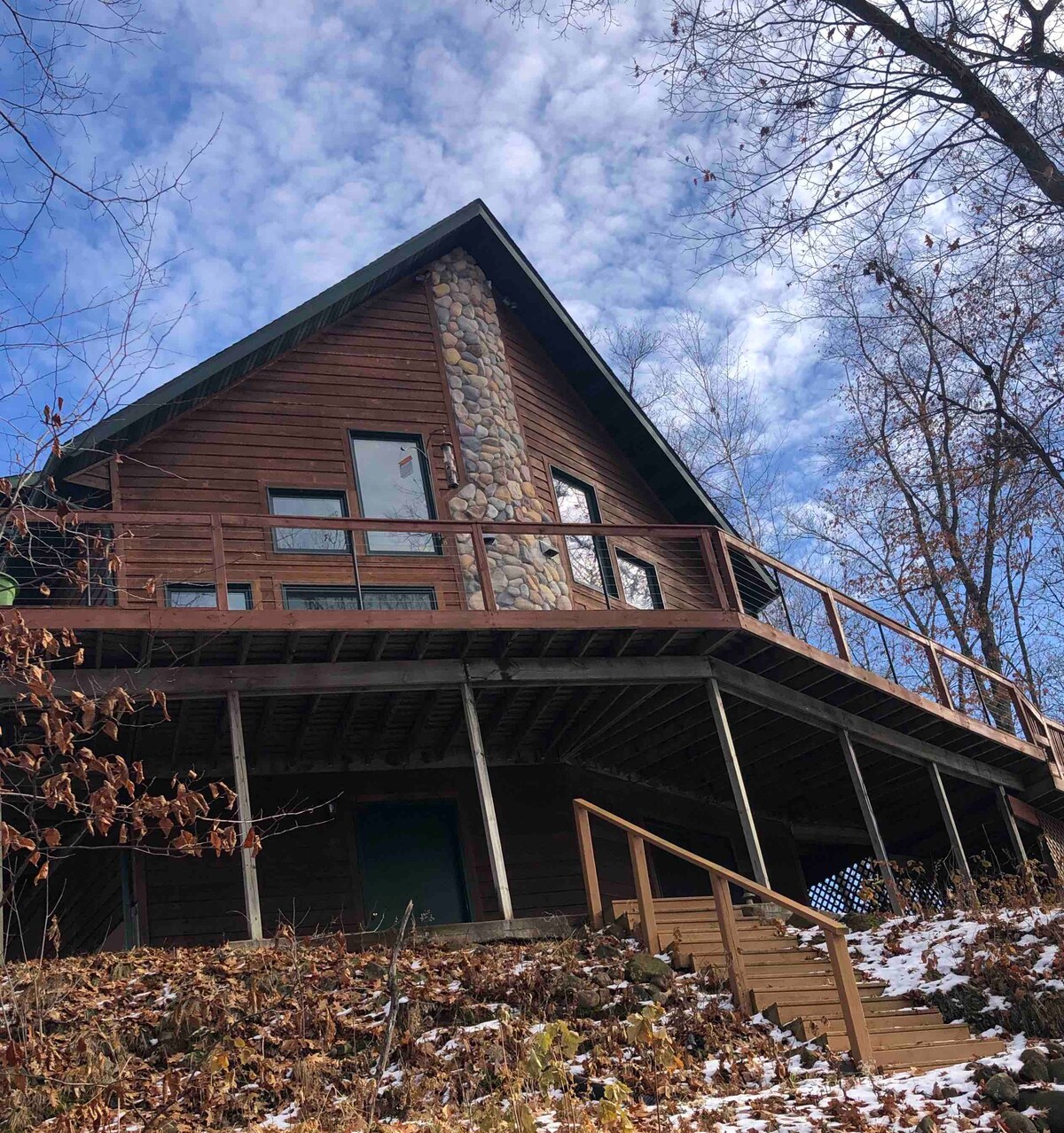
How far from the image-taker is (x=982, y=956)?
10578 millimetres

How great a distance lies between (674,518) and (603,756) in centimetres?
524

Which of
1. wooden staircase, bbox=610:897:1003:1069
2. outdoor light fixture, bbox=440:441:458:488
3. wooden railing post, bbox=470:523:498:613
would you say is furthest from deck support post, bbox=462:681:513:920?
outdoor light fixture, bbox=440:441:458:488

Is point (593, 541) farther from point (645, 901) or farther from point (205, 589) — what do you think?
point (645, 901)

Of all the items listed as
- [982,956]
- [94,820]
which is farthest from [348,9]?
[982,956]

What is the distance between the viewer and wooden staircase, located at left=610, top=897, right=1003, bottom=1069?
8898 millimetres

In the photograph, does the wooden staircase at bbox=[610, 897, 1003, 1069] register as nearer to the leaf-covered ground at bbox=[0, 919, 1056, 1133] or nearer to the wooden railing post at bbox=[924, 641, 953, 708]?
the leaf-covered ground at bbox=[0, 919, 1056, 1133]

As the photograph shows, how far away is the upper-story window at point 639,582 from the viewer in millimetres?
18688

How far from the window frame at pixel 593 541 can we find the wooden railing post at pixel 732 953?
21.9 ft

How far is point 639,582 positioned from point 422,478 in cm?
423

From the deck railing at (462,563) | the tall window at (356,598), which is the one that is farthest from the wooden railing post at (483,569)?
the tall window at (356,598)

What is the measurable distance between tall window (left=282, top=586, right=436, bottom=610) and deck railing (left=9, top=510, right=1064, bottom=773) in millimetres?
80

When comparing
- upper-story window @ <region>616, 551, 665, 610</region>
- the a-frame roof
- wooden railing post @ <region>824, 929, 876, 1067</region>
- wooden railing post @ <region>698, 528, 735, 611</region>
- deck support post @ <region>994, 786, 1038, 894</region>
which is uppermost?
the a-frame roof

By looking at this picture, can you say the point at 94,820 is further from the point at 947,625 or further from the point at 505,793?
the point at 947,625

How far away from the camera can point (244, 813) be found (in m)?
11.6
